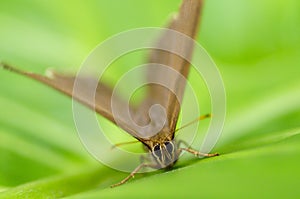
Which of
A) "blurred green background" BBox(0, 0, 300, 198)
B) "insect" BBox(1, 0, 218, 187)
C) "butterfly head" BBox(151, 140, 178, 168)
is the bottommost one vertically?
"butterfly head" BBox(151, 140, 178, 168)

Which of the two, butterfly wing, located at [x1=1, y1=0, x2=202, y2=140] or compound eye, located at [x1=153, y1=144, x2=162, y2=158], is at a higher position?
butterfly wing, located at [x1=1, y1=0, x2=202, y2=140]

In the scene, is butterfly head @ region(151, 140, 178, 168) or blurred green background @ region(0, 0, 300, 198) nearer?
butterfly head @ region(151, 140, 178, 168)

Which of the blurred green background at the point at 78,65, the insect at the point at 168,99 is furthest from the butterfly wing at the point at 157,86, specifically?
the blurred green background at the point at 78,65

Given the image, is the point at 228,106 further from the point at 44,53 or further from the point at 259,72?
the point at 44,53

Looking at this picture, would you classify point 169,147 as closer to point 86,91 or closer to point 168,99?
point 168,99

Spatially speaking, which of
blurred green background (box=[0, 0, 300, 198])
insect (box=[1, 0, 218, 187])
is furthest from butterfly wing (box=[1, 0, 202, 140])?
blurred green background (box=[0, 0, 300, 198])

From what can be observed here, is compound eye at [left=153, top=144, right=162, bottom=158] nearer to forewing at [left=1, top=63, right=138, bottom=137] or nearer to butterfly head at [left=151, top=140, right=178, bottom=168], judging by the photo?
butterfly head at [left=151, top=140, right=178, bottom=168]

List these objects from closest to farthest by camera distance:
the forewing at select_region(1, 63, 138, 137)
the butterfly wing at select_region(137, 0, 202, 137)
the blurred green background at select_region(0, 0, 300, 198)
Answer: the forewing at select_region(1, 63, 138, 137)
the butterfly wing at select_region(137, 0, 202, 137)
the blurred green background at select_region(0, 0, 300, 198)

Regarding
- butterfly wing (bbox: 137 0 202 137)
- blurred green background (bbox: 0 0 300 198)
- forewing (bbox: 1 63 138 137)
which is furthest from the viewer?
blurred green background (bbox: 0 0 300 198)
